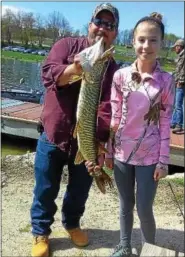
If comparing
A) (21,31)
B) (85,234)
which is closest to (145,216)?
(85,234)

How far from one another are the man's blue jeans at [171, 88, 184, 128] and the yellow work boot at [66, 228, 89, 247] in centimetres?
484

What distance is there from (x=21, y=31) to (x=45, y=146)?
194 feet

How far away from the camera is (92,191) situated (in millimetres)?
4898

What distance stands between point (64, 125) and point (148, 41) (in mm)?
914

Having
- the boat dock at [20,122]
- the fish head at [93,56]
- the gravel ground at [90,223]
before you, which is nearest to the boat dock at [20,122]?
the boat dock at [20,122]

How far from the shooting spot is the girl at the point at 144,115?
272cm

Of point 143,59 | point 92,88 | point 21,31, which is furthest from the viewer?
point 21,31

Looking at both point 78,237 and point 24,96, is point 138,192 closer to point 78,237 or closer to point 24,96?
point 78,237

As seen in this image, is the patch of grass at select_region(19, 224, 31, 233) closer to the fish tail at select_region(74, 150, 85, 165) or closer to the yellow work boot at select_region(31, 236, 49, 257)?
the yellow work boot at select_region(31, 236, 49, 257)

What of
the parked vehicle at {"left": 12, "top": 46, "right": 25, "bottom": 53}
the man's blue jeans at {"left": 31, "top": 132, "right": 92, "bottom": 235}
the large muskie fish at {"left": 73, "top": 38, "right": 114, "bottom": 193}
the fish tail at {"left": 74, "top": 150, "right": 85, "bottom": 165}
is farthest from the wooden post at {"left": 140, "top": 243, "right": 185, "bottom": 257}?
the parked vehicle at {"left": 12, "top": 46, "right": 25, "bottom": 53}

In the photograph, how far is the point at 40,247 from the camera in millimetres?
3406

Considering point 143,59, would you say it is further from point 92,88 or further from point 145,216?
point 145,216

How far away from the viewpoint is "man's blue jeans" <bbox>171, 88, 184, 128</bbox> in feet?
25.9

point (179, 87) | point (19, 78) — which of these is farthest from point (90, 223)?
point (19, 78)
